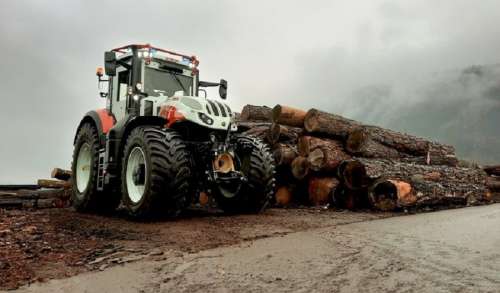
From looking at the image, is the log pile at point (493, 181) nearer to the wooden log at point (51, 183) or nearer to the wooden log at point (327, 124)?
the wooden log at point (327, 124)

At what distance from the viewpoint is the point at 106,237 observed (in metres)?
5.59

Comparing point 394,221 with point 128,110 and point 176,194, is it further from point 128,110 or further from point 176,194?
point 128,110

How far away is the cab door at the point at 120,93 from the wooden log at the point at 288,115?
3801 mm

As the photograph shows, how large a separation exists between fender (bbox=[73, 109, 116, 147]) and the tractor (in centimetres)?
2

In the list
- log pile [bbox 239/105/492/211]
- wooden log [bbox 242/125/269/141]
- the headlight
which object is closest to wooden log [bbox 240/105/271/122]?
log pile [bbox 239/105/492/211]

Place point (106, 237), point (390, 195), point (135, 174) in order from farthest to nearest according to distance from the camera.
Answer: point (390, 195) → point (135, 174) → point (106, 237)

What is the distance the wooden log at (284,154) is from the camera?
10625mm

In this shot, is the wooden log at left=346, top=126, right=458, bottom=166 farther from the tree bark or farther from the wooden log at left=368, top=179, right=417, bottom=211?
the wooden log at left=368, top=179, right=417, bottom=211

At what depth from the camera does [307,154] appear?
1050cm

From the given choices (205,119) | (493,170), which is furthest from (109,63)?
(493,170)

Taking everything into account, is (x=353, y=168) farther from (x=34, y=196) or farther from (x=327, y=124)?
(x=34, y=196)

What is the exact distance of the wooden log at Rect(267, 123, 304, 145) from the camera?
10930 mm

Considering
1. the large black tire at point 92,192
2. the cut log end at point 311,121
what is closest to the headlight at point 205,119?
the large black tire at point 92,192

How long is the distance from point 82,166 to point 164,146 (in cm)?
368
